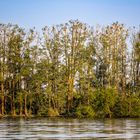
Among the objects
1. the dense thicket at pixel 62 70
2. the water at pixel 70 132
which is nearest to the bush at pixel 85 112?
the dense thicket at pixel 62 70

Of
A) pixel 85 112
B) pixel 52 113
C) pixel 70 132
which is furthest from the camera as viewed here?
pixel 52 113

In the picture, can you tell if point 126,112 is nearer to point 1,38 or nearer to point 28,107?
point 28,107

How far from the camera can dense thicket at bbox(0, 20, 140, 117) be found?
88.0 meters

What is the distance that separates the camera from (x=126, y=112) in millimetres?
82250

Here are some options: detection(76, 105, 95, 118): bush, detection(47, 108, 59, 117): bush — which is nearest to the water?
detection(76, 105, 95, 118): bush

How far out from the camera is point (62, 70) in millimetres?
90062

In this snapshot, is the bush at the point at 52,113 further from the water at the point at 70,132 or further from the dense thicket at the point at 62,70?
the water at the point at 70,132

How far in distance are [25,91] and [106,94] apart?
1438 cm

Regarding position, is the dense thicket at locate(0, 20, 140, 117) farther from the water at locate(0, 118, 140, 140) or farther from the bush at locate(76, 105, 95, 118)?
the water at locate(0, 118, 140, 140)

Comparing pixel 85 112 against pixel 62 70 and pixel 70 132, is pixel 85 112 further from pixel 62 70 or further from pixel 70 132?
pixel 70 132

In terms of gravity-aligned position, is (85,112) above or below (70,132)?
above

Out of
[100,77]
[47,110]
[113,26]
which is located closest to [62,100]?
[47,110]

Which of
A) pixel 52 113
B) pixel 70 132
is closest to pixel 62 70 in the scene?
pixel 52 113

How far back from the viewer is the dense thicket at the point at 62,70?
88000mm
